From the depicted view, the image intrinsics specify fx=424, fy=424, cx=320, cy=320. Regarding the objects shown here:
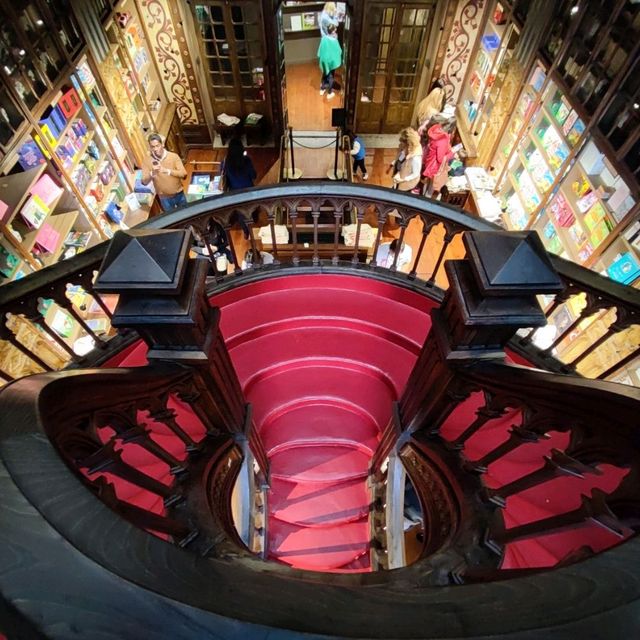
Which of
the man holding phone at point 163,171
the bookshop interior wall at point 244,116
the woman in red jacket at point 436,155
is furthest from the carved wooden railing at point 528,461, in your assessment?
the woman in red jacket at point 436,155

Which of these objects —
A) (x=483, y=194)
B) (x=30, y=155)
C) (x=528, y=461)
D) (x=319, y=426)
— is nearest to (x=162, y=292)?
(x=528, y=461)

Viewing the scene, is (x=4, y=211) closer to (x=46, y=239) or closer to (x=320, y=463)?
(x=46, y=239)

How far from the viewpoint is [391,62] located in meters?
6.54

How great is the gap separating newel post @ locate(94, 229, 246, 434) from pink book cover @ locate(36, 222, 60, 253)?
10.1 ft

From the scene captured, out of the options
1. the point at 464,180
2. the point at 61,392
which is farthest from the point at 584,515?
the point at 464,180

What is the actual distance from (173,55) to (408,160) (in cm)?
382

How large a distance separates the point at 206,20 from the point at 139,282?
6197mm

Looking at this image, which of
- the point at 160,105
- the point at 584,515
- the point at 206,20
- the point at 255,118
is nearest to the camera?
the point at 584,515

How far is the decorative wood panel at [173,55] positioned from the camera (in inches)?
223

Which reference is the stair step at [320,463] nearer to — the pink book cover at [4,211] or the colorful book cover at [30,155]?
the pink book cover at [4,211]

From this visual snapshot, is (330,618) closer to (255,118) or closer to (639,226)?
(639,226)

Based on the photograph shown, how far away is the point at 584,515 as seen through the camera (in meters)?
0.97

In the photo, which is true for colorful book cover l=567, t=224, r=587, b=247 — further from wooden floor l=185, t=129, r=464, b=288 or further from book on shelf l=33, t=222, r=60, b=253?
book on shelf l=33, t=222, r=60, b=253

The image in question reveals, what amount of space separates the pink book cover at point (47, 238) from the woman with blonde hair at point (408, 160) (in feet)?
12.7
